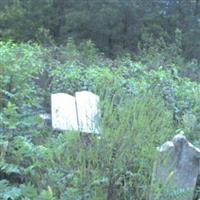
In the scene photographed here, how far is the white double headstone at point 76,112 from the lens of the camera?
3.49 meters

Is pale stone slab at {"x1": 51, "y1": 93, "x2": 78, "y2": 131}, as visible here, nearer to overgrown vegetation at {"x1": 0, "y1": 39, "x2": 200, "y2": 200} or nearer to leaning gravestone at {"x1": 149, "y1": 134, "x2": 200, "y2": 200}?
overgrown vegetation at {"x1": 0, "y1": 39, "x2": 200, "y2": 200}

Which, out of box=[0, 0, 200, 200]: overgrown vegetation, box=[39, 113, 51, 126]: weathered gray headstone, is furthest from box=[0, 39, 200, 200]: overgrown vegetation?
box=[39, 113, 51, 126]: weathered gray headstone

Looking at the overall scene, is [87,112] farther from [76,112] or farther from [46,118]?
[46,118]

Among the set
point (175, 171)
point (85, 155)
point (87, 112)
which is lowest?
point (175, 171)

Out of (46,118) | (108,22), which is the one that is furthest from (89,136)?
(108,22)

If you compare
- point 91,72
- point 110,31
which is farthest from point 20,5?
point 91,72

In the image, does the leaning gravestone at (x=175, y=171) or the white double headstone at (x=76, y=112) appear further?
the white double headstone at (x=76, y=112)

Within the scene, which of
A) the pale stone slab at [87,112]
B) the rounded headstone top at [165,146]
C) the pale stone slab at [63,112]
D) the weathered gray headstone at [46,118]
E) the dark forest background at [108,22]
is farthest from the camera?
the dark forest background at [108,22]

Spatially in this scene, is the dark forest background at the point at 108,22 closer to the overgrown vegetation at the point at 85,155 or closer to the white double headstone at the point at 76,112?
the white double headstone at the point at 76,112

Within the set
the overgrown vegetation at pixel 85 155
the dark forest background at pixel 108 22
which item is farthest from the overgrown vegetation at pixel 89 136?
the dark forest background at pixel 108 22

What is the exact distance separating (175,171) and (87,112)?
90cm

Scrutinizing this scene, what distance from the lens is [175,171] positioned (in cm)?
333

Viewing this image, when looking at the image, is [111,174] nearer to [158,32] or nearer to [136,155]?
[136,155]

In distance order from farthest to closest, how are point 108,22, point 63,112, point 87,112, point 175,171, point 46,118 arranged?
point 108,22
point 46,118
point 63,112
point 87,112
point 175,171
